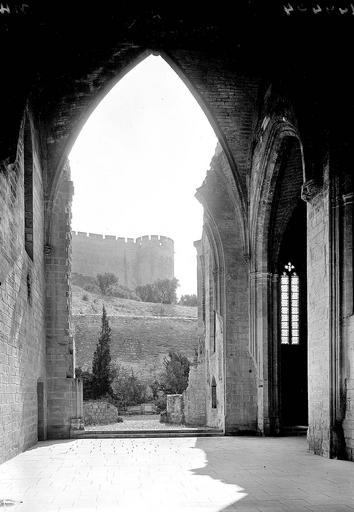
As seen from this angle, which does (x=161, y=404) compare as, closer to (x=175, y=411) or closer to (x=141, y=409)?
(x=141, y=409)

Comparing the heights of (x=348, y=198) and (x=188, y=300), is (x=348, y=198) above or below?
above

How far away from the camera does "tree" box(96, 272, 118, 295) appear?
7044cm

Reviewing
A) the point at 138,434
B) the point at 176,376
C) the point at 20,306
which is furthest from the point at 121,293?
the point at 20,306

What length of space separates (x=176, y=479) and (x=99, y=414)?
17.4 m

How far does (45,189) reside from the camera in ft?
48.9

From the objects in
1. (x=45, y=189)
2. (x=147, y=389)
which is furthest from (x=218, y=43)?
(x=147, y=389)

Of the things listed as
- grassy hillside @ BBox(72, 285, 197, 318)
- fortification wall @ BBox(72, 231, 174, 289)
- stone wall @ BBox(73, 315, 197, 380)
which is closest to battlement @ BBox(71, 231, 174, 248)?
fortification wall @ BBox(72, 231, 174, 289)

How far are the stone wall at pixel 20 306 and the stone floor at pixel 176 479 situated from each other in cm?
66

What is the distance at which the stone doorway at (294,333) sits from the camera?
643 inches

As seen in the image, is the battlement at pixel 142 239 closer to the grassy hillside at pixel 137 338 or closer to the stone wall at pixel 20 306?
the grassy hillside at pixel 137 338

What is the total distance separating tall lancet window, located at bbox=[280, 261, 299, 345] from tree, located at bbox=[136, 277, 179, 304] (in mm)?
54424

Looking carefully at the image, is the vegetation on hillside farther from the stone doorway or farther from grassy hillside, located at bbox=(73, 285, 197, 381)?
the stone doorway

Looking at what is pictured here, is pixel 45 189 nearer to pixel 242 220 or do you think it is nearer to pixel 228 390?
pixel 242 220

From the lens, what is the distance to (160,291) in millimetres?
72688
